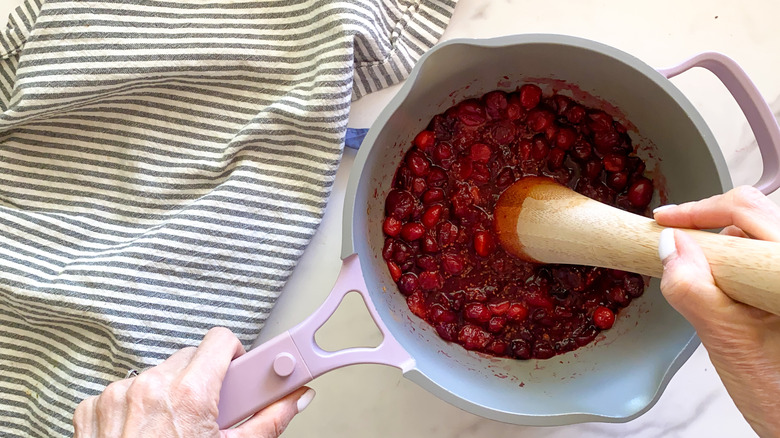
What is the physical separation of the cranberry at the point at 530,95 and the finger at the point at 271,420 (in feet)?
2.09

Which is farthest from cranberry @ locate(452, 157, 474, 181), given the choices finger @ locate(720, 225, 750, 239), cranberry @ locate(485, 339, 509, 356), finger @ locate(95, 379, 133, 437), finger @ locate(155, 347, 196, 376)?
finger @ locate(95, 379, 133, 437)

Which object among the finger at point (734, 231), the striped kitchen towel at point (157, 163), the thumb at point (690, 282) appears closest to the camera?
the thumb at point (690, 282)

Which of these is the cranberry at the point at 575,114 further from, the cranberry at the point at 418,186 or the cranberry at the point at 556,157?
the cranberry at the point at 418,186

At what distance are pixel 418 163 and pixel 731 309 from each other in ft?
1.92

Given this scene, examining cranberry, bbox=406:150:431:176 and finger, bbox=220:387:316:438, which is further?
cranberry, bbox=406:150:431:176

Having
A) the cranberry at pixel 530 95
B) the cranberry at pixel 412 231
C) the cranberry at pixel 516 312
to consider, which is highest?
the cranberry at pixel 530 95

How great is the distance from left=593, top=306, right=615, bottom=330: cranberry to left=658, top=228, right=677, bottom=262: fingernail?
1.26 feet

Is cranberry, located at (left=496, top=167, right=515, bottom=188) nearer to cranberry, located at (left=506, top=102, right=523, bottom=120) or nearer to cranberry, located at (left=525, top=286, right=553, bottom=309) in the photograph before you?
cranberry, located at (left=506, top=102, right=523, bottom=120)

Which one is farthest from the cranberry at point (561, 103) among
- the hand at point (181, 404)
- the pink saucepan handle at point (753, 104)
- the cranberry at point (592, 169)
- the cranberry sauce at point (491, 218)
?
the hand at point (181, 404)

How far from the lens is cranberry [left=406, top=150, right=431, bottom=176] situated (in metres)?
1.16

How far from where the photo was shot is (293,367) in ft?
2.94

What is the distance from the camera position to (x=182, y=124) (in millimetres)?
1183

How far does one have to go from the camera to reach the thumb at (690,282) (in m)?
0.70

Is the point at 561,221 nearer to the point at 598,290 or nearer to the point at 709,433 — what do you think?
the point at 598,290
